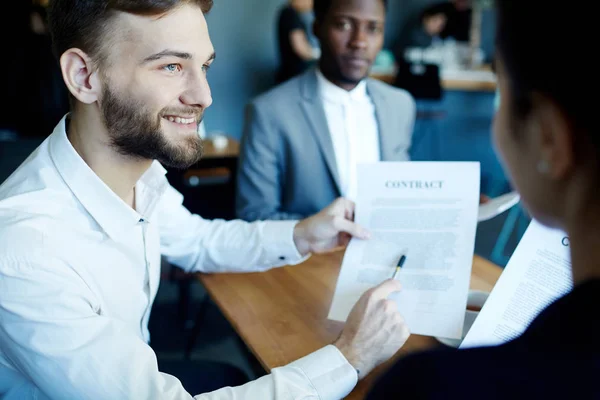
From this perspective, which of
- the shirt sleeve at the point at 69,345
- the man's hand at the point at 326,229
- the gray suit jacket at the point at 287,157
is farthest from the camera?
the gray suit jacket at the point at 287,157

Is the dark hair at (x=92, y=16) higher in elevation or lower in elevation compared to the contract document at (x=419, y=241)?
higher

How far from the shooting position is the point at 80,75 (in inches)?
41.2

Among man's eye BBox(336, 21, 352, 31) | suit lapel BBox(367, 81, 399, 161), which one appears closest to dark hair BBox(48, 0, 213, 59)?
man's eye BBox(336, 21, 352, 31)

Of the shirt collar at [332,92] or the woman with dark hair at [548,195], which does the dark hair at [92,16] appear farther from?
the shirt collar at [332,92]

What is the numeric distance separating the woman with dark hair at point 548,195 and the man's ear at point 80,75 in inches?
31.4

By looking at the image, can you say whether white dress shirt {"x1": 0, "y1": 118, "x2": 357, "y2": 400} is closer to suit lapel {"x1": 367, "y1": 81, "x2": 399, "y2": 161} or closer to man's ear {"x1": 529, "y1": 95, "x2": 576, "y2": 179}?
man's ear {"x1": 529, "y1": 95, "x2": 576, "y2": 179}

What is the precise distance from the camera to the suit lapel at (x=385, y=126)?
208cm

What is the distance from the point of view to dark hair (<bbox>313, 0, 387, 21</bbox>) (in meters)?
2.02

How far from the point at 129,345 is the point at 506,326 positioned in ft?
2.09

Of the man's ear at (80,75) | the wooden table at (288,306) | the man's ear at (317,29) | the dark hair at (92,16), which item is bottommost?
the wooden table at (288,306)

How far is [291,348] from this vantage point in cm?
105

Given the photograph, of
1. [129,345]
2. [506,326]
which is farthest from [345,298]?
[129,345]

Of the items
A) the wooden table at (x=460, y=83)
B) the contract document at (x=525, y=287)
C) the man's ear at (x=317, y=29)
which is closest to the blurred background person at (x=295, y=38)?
the wooden table at (x=460, y=83)

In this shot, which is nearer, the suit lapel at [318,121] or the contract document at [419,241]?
the contract document at [419,241]
